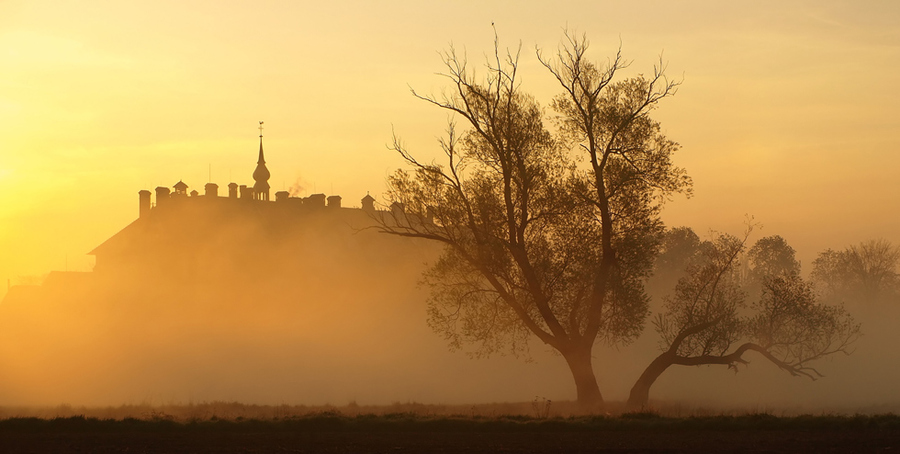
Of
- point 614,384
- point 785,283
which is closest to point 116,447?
point 785,283

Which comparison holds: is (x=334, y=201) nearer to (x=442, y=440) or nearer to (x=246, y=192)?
(x=246, y=192)

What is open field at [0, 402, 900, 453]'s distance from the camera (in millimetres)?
20922

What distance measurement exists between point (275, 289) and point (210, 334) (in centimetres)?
1042

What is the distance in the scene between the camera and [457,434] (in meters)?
24.0

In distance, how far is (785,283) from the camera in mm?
39719

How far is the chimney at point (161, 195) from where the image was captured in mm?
89375

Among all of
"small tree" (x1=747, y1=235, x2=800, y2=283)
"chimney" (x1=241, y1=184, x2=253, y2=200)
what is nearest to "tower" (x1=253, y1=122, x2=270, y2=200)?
"chimney" (x1=241, y1=184, x2=253, y2=200)

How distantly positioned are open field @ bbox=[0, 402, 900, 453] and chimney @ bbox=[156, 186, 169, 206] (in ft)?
219

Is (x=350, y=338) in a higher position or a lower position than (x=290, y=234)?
lower

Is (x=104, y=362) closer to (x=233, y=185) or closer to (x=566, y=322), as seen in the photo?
(x=233, y=185)

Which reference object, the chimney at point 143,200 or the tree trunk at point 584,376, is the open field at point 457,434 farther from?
the chimney at point 143,200

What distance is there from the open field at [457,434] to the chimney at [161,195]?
66678 mm

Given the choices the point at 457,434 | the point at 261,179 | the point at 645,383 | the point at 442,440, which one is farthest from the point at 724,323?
the point at 261,179

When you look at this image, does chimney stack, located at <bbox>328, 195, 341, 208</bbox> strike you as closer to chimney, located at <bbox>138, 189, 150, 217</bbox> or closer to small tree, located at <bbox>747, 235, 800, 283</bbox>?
chimney, located at <bbox>138, 189, 150, 217</bbox>
